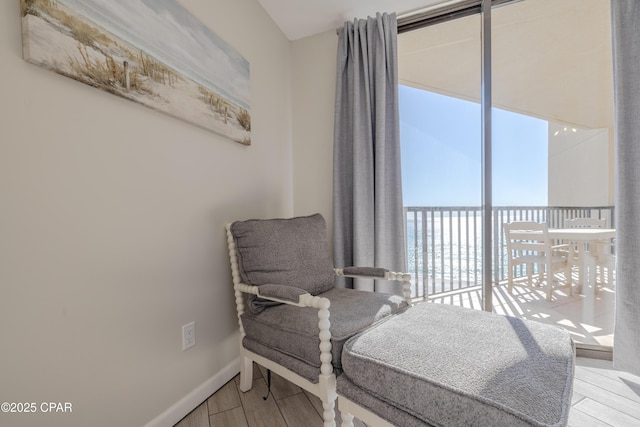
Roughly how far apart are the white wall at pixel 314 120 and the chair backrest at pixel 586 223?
70.4 inches

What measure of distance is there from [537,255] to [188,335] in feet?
8.41

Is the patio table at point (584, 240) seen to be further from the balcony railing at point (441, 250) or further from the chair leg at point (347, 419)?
the chair leg at point (347, 419)

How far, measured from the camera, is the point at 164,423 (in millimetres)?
1234

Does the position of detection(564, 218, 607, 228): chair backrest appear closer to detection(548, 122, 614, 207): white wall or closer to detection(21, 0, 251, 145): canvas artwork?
detection(548, 122, 614, 207): white wall

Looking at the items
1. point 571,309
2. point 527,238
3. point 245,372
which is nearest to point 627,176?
point 527,238

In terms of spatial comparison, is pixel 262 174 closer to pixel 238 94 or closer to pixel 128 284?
pixel 238 94

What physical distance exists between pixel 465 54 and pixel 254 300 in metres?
2.46

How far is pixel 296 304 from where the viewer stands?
1.11 m

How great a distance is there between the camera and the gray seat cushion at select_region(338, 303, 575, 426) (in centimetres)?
72

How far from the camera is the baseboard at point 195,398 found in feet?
4.07

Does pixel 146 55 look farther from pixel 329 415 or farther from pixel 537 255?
pixel 537 255

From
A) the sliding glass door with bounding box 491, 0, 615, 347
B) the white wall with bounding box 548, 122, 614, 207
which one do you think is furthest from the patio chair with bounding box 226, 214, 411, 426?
the white wall with bounding box 548, 122, 614, 207

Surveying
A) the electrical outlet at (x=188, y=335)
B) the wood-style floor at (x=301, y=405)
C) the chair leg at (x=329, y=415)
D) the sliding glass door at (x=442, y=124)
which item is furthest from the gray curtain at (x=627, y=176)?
the electrical outlet at (x=188, y=335)

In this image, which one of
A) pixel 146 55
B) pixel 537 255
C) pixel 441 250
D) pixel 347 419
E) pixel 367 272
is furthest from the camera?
pixel 441 250
